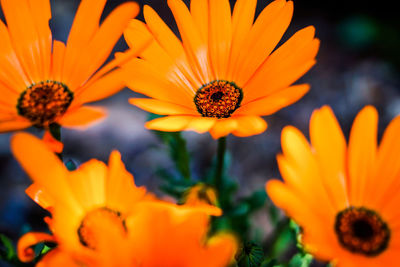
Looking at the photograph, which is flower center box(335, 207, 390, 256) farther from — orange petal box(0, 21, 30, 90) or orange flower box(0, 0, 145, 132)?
orange petal box(0, 21, 30, 90)

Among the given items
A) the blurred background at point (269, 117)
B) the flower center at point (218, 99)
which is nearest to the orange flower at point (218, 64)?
the flower center at point (218, 99)

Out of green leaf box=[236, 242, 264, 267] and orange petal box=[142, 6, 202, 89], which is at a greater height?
orange petal box=[142, 6, 202, 89]

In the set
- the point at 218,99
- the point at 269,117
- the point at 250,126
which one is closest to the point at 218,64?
the point at 218,99

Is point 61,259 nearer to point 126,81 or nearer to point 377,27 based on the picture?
Result: point 126,81

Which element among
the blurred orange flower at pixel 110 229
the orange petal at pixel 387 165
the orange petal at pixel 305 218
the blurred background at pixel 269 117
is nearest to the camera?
the blurred orange flower at pixel 110 229

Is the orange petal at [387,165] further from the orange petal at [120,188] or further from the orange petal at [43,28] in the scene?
the orange petal at [43,28]

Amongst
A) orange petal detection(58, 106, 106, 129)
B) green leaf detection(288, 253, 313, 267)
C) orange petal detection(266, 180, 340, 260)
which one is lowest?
green leaf detection(288, 253, 313, 267)

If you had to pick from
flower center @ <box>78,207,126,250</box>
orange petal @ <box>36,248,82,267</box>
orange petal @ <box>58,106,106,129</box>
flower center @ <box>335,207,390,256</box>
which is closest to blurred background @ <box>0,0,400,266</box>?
flower center @ <box>335,207,390,256</box>
